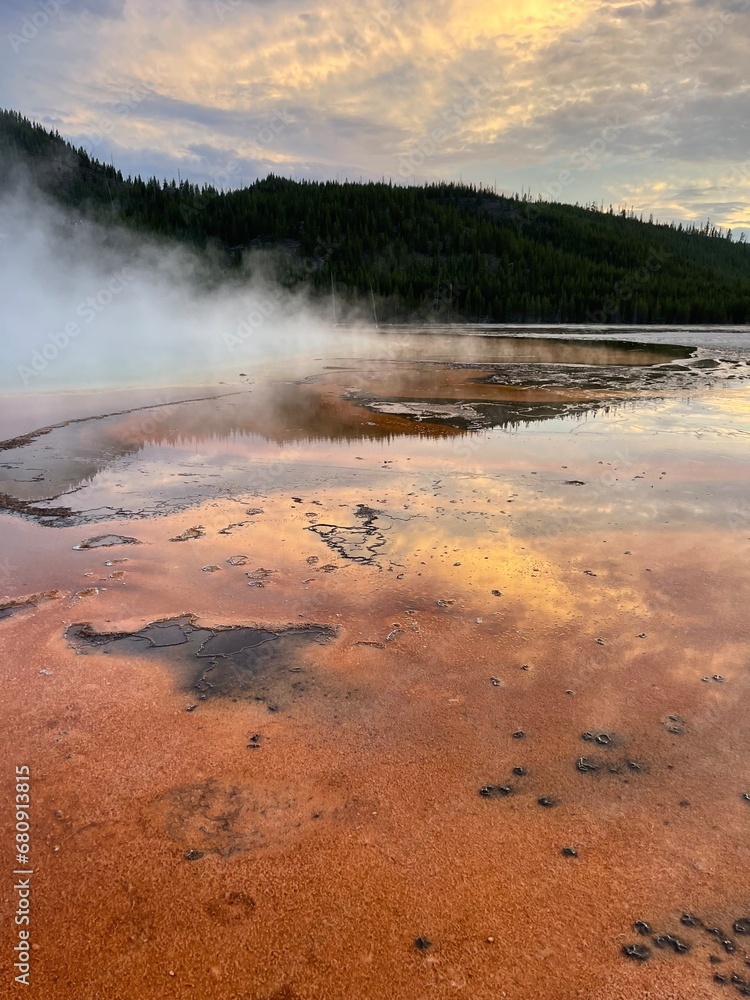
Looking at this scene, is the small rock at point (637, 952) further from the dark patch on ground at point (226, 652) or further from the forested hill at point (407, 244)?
the forested hill at point (407, 244)

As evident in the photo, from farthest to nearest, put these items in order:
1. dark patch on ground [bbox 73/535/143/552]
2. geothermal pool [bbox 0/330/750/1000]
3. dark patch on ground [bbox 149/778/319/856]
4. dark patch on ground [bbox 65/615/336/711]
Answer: dark patch on ground [bbox 73/535/143/552], dark patch on ground [bbox 65/615/336/711], dark patch on ground [bbox 149/778/319/856], geothermal pool [bbox 0/330/750/1000]

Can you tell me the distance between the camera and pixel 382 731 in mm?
3189

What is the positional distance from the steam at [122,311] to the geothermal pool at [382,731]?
34.2ft

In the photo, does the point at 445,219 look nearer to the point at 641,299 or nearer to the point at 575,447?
the point at 641,299

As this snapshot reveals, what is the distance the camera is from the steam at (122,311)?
1775 cm

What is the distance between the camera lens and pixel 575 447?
8.73 meters

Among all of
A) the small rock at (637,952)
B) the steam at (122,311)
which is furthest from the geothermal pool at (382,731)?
the steam at (122,311)

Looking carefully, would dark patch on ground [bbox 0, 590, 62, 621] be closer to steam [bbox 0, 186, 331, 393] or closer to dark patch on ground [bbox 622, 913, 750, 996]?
dark patch on ground [bbox 622, 913, 750, 996]

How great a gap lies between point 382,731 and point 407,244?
237 feet

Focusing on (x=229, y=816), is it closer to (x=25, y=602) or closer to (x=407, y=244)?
(x=25, y=602)

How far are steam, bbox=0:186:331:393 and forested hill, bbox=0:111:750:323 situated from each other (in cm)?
400

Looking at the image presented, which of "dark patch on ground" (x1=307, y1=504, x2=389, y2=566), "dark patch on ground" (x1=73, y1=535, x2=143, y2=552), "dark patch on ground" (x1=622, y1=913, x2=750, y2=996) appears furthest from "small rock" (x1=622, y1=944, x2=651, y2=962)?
"dark patch on ground" (x1=73, y1=535, x2=143, y2=552)

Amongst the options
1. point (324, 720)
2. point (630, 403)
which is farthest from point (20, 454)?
point (630, 403)

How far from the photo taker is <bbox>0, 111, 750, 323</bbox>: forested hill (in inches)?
→ 2188
